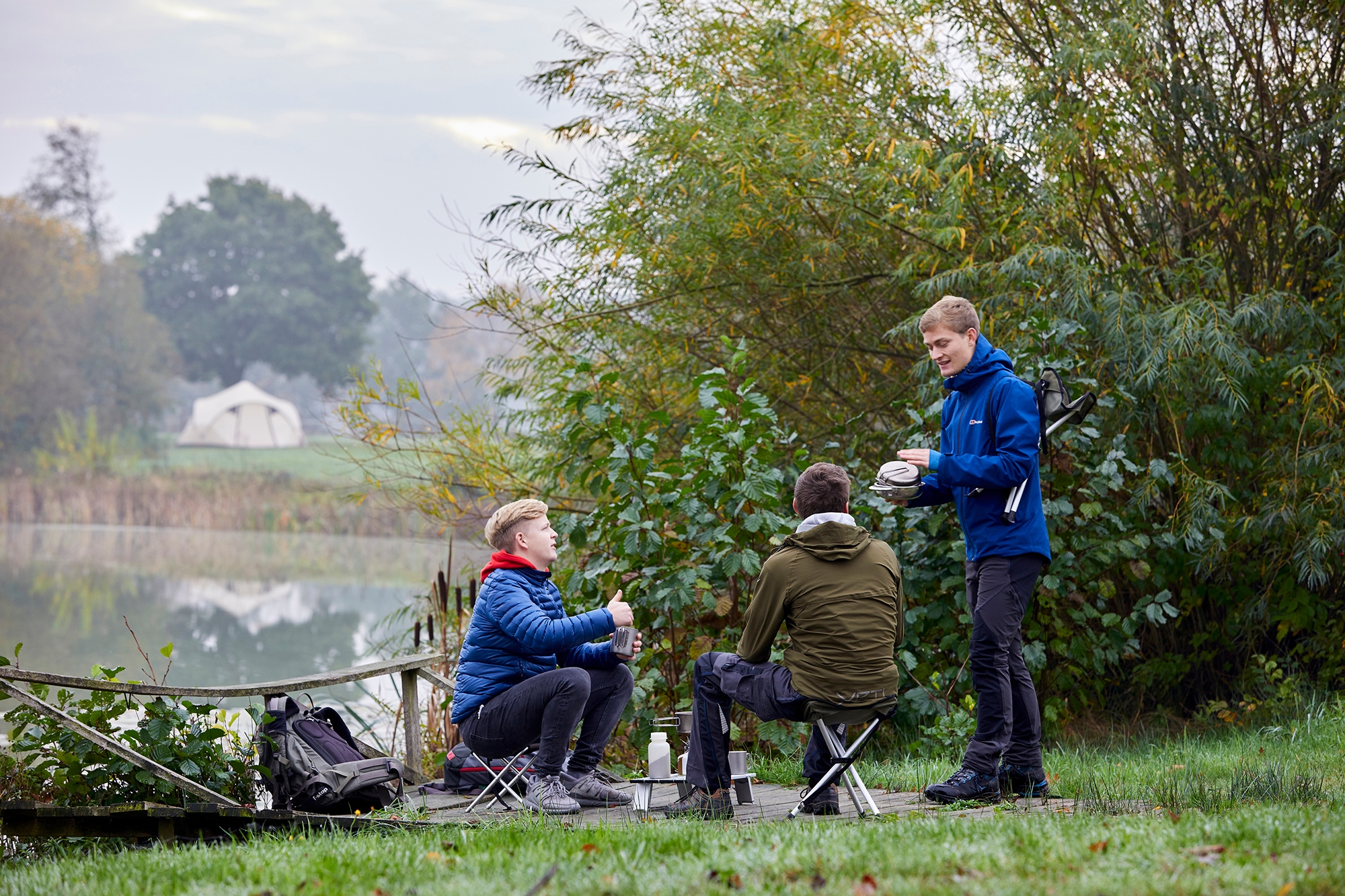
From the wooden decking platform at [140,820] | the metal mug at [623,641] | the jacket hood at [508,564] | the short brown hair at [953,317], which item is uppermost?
the short brown hair at [953,317]

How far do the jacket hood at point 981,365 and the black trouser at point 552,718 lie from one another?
169 centimetres

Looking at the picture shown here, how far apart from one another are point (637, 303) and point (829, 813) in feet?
14.5

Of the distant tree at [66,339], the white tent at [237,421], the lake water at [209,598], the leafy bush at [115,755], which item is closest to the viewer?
the leafy bush at [115,755]

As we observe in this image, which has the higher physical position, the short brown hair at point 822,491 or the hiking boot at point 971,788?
the short brown hair at point 822,491

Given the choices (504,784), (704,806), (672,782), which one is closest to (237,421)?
(504,784)

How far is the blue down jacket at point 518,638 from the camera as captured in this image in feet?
13.5

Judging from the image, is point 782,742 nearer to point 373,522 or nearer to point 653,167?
point 653,167

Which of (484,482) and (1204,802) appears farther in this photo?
(484,482)

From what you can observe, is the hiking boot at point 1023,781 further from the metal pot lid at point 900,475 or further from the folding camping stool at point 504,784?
the folding camping stool at point 504,784

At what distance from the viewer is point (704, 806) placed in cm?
384

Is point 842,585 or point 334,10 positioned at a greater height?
point 334,10

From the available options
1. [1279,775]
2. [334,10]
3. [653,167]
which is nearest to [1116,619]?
[1279,775]

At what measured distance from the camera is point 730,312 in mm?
7492

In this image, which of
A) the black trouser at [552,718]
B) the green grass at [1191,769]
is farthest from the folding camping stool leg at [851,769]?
the black trouser at [552,718]
